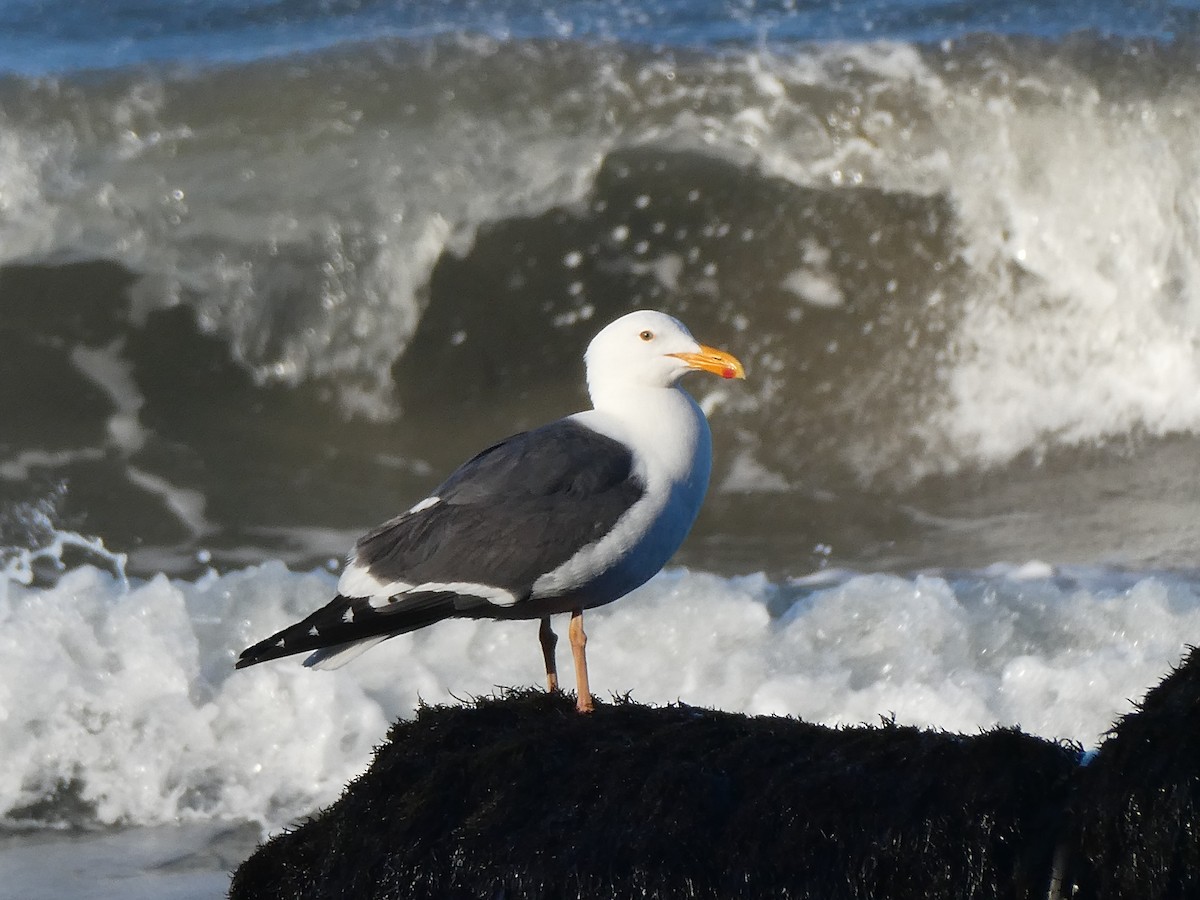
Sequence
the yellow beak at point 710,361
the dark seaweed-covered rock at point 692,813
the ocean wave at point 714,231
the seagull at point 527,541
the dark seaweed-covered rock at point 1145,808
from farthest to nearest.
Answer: the ocean wave at point 714,231, the yellow beak at point 710,361, the seagull at point 527,541, the dark seaweed-covered rock at point 692,813, the dark seaweed-covered rock at point 1145,808

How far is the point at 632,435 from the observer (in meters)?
3.11

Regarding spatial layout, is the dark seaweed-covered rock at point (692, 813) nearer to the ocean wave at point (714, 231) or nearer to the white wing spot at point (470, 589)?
the white wing spot at point (470, 589)

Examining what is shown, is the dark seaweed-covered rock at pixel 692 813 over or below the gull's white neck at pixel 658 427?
below

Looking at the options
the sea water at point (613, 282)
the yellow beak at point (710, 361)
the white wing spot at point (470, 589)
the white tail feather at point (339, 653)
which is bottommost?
the white tail feather at point (339, 653)

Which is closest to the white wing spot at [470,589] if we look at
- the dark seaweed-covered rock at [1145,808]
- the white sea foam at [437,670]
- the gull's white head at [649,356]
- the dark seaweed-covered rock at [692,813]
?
the dark seaweed-covered rock at [692,813]

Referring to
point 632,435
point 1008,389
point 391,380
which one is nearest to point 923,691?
point 632,435

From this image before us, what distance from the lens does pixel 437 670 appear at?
472 cm

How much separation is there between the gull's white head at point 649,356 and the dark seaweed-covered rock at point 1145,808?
1352mm

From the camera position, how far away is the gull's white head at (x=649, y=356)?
325cm

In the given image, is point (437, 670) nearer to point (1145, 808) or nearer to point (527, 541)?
point (527, 541)

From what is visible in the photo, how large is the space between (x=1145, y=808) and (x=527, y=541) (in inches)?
50.1

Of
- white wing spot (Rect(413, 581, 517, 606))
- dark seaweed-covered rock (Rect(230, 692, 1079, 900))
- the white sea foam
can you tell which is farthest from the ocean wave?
dark seaweed-covered rock (Rect(230, 692, 1079, 900))

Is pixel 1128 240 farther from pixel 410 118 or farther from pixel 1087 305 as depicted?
pixel 410 118

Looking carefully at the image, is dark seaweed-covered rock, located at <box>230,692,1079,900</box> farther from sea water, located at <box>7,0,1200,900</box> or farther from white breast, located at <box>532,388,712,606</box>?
sea water, located at <box>7,0,1200,900</box>
